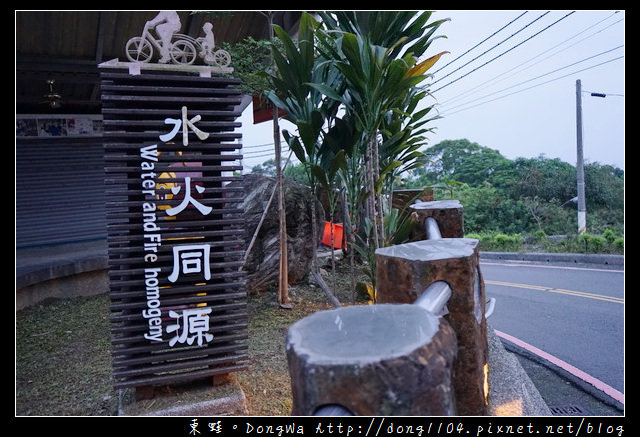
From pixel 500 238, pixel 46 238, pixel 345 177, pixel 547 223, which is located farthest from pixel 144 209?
pixel 547 223

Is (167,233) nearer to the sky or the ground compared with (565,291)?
nearer to the sky

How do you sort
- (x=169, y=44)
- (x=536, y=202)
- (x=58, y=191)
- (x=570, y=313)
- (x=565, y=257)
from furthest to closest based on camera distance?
(x=536, y=202) < (x=565, y=257) < (x=58, y=191) < (x=570, y=313) < (x=169, y=44)

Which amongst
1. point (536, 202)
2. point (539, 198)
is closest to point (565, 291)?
point (536, 202)

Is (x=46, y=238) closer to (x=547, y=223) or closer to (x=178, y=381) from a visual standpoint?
(x=178, y=381)

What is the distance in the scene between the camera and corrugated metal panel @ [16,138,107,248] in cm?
859

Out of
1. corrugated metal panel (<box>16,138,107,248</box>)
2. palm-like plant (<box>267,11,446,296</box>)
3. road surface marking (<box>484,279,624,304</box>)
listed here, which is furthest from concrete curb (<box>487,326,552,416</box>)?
corrugated metal panel (<box>16,138,107,248</box>)

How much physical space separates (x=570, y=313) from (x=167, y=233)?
5911 millimetres

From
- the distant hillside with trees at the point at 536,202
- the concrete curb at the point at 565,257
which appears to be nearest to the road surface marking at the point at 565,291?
the concrete curb at the point at 565,257

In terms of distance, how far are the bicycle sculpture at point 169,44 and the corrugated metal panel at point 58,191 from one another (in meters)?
7.26

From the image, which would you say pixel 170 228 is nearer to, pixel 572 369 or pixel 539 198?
pixel 572 369

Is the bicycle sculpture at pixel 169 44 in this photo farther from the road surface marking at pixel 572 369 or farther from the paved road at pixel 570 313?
the paved road at pixel 570 313

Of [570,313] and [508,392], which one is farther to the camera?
[570,313]

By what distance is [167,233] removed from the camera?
268cm

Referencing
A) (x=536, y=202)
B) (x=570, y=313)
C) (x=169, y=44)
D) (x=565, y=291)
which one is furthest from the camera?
(x=536, y=202)
